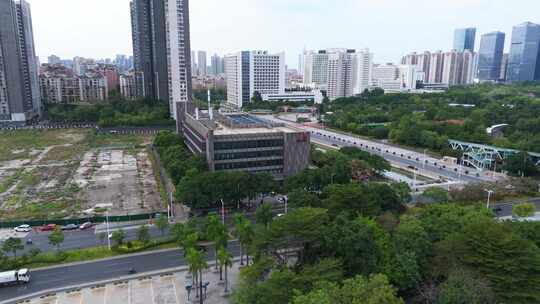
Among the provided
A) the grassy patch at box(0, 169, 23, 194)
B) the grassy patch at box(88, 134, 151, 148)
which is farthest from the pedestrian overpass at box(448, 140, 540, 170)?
the grassy patch at box(0, 169, 23, 194)

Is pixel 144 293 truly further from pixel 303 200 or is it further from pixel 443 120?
pixel 443 120

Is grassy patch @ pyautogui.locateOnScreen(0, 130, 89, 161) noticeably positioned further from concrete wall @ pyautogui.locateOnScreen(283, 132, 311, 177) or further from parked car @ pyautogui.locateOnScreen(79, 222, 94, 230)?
concrete wall @ pyautogui.locateOnScreen(283, 132, 311, 177)

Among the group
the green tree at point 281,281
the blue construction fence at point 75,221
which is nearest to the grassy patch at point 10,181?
the blue construction fence at point 75,221

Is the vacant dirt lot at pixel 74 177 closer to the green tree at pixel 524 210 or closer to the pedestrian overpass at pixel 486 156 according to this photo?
the green tree at pixel 524 210

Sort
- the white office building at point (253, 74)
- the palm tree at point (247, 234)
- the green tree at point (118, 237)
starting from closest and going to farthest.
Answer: the palm tree at point (247, 234) → the green tree at point (118, 237) → the white office building at point (253, 74)

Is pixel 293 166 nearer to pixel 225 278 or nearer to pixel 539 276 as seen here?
pixel 225 278

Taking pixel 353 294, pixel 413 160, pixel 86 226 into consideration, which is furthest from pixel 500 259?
pixel 413 160

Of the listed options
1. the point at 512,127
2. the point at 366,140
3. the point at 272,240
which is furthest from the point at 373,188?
the point at 512,127
